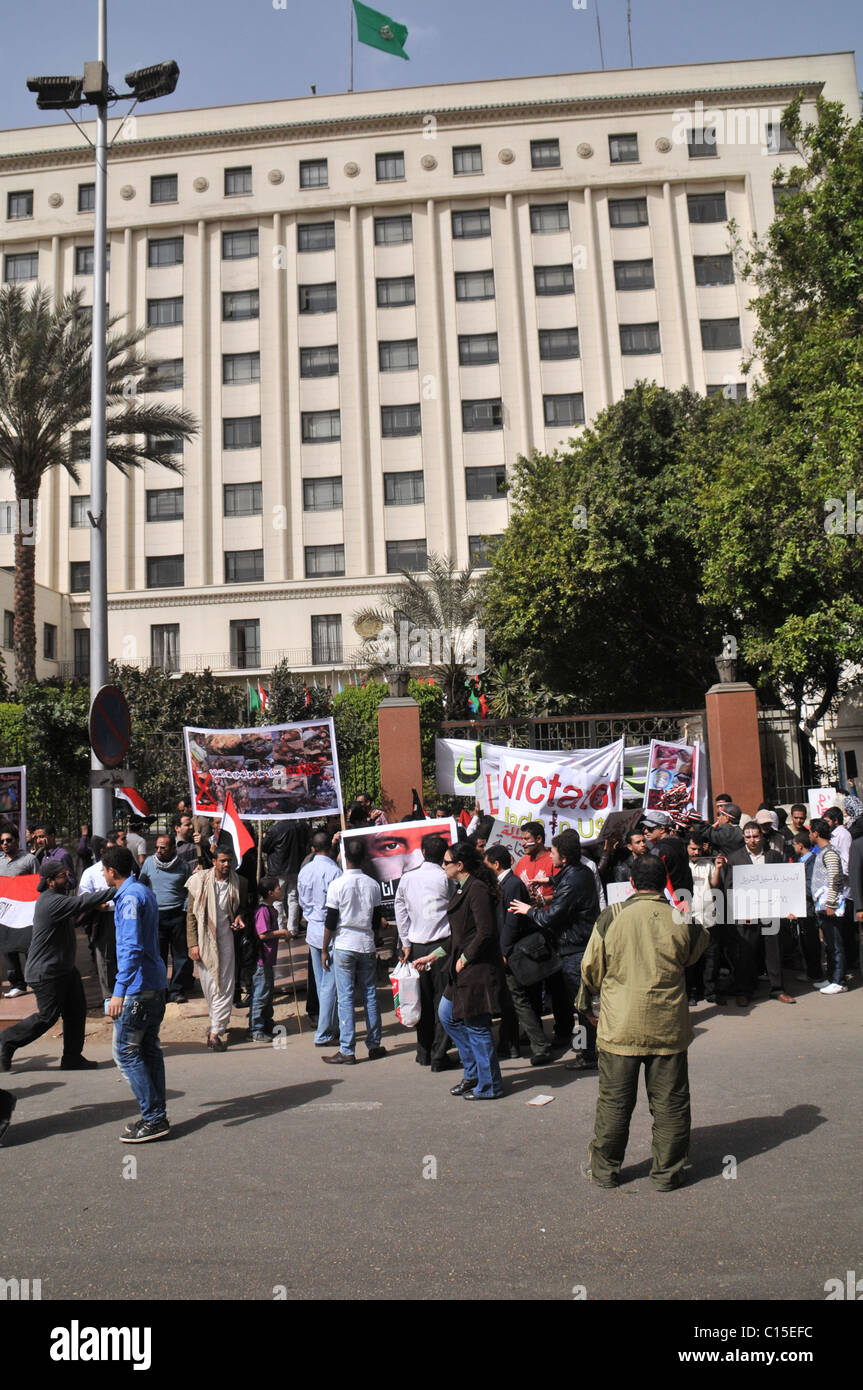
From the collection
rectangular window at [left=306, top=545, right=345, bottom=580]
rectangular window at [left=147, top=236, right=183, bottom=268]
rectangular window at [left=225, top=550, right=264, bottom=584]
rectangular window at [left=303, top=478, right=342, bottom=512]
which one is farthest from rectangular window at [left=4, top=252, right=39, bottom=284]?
rectangular window at [left=306, top=545, right=345, bottom=580]

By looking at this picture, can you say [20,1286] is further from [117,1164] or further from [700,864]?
[700,864]

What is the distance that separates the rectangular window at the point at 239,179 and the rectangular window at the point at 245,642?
62.4 ft

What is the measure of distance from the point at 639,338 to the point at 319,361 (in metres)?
13.2

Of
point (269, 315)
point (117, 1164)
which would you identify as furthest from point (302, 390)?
point (117, 1164)

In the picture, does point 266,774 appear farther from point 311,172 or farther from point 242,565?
point 311,172

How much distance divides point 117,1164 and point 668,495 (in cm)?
2367

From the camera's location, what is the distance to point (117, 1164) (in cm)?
588

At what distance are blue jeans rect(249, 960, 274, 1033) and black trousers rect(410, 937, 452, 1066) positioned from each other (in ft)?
5.48

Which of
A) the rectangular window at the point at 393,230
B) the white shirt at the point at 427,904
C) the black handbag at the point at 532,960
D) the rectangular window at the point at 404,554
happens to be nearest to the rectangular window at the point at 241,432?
the rectangular window at the point at 404,554

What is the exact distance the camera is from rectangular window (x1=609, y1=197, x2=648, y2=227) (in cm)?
4303

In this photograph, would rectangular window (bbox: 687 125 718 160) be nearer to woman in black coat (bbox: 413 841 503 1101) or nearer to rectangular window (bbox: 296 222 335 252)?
rectangular window (bbox: 296 222 335 252)

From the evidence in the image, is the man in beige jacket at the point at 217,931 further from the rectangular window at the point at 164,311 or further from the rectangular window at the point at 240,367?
the rectangular window at the point at 164,311

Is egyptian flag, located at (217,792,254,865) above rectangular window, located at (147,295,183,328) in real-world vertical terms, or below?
below

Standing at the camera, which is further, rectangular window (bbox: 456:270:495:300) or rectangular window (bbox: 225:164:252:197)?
rectangular window (bbox: 225:164:252:197)
